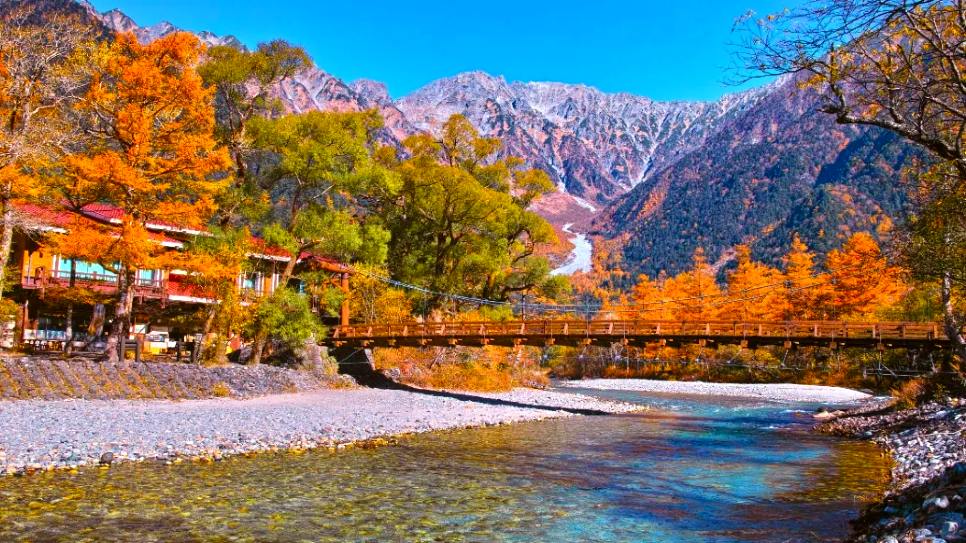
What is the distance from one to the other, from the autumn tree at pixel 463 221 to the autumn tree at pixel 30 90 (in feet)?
53.9

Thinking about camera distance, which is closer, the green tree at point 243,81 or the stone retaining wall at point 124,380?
the stone retaining wall at point 124,380

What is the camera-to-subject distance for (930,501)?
5.93m

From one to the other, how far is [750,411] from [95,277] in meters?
27.0

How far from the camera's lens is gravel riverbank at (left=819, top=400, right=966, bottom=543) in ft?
17.5

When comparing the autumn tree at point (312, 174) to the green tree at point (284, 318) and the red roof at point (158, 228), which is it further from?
the red roof at point (158, 228)

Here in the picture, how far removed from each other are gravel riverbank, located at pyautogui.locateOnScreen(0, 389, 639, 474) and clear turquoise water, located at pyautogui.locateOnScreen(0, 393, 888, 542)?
864 millimetres

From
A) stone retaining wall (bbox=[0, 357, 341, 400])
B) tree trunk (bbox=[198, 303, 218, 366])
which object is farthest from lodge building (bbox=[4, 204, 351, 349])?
stone retaining wall (bbox=[0, 357, 341, 400])

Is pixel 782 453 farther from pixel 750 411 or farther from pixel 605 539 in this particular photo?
pixel 750 411

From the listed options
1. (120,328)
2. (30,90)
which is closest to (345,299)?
(120,328)

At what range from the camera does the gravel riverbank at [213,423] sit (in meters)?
10.4

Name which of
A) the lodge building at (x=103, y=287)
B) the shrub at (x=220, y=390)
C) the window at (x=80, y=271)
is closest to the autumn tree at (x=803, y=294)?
the lodge building at (x=103, y=287)

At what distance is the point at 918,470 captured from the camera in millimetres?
10242

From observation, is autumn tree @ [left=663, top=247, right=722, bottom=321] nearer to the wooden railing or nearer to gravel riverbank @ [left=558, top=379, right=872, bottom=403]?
gravel riverbank @ [left=558, top=379, right=872, bottom=403]

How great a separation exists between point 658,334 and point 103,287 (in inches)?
833
